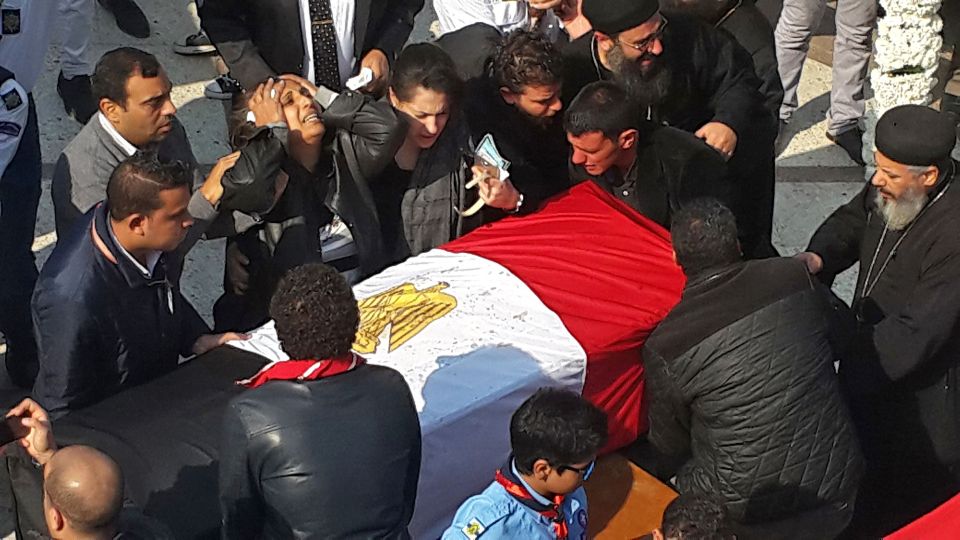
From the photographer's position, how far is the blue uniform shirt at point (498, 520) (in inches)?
108

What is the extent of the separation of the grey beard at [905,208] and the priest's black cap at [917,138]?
0.10 meters

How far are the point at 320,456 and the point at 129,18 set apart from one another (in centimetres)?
511

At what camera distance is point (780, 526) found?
11.1 feet

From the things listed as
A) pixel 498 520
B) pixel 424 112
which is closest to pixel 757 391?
pixel 498 520

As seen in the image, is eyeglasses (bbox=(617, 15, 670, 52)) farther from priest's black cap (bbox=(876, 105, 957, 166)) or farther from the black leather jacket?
the black leather jacket

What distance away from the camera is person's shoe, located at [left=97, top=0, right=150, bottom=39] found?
707 cm

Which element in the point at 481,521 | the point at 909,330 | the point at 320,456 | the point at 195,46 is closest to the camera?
the point at 320,456

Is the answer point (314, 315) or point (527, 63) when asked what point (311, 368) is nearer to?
point (314, 315)

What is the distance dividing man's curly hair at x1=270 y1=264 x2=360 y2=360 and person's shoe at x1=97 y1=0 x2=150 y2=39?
15.5 ft

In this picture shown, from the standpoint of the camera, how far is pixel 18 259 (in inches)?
176

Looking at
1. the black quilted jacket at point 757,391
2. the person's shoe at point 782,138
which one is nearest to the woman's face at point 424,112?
the black quilted jacket at point 757,391

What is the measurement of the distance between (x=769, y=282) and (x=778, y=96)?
1951mm

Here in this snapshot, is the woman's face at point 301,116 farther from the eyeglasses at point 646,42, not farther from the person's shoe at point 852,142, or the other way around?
the person's shoe at point 852,142

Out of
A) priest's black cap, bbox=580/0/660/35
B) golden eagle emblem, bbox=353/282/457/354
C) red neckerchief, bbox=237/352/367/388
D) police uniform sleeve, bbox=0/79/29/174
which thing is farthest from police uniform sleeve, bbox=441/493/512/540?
police uniform sleeve, bbox=0/79/29/174
